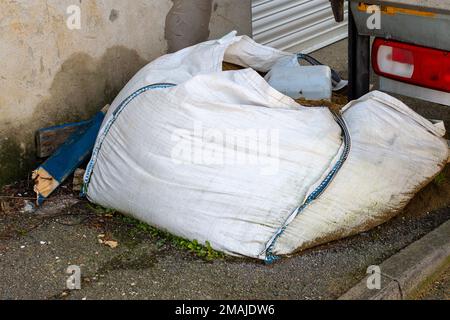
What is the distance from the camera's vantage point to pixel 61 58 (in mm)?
4633

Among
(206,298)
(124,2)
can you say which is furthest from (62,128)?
(206,298)

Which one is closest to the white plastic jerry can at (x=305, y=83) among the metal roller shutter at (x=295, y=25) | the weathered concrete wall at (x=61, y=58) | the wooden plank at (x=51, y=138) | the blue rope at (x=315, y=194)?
the blue rope at (x=315, y=194)

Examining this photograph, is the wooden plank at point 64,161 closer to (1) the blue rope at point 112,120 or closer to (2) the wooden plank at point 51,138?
(2) the wooden plank at point 51,138

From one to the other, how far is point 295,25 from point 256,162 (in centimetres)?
317

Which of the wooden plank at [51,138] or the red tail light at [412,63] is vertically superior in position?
the red tail light at [412,63]

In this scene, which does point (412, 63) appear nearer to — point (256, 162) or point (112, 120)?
point (256, 162)

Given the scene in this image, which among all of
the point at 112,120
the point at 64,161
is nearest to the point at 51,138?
the point at 64,161

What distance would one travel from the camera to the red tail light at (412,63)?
410cm

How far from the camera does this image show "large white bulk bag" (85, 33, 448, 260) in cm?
379

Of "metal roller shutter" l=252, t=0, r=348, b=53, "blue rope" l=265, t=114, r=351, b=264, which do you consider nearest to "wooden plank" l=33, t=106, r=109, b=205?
"blue rope" l=265, t=114, r=351, b=264

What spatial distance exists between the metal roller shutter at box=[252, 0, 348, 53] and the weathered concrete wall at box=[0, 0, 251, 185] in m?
1.37

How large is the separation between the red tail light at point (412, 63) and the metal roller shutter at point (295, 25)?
2.06m

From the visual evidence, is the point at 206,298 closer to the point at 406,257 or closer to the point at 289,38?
the point at 406,257
